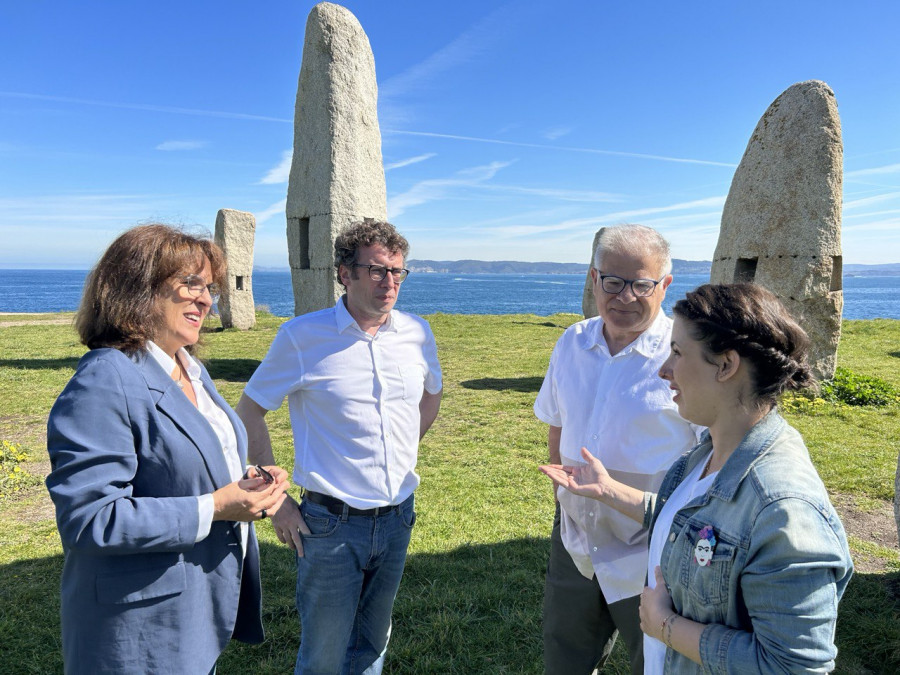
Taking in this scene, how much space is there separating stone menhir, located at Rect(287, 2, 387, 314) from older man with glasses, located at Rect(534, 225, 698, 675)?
736cm

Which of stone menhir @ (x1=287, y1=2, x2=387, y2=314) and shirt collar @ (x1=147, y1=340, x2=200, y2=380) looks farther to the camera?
stone menhir @ (x1=287, y1=2, x2=387, y2=314)

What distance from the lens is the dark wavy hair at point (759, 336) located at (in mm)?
1476

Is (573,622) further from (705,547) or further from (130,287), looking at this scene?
(130,287)

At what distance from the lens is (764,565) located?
1.28 m

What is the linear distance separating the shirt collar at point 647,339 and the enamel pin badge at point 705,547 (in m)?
1.01

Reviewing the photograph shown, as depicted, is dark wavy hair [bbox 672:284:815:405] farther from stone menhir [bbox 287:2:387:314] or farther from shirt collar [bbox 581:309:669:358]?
stone menhir [bbox 287:2:387:314]

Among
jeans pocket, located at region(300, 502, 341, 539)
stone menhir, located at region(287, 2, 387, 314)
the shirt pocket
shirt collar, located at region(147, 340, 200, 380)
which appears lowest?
jeans pocket, located at region(300, 502, 341, 539)

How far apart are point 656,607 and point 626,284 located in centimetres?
121

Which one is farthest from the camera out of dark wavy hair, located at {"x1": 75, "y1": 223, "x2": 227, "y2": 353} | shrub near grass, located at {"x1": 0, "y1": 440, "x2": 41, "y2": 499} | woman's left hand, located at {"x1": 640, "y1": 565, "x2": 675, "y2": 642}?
shrub near grass, located at {"x1": 0, "y1": 440, "x2": 41, "y2": 499}

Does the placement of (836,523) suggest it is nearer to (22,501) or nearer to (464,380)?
(22,501)

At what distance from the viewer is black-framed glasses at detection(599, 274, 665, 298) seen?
2.30 meters

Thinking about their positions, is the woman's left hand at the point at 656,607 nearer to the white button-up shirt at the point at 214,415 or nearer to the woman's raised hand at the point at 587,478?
the woman's raised hand at the point at 587,478

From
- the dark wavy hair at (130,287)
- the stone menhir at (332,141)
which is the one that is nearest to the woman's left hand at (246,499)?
the dark wavy hair at (130,287)

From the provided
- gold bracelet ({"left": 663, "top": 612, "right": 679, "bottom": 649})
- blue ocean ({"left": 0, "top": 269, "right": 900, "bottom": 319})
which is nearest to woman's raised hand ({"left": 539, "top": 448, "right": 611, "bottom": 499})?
gold bracelet ({"left": 663, "top": 612, "right": 679, "bottom": 649})
